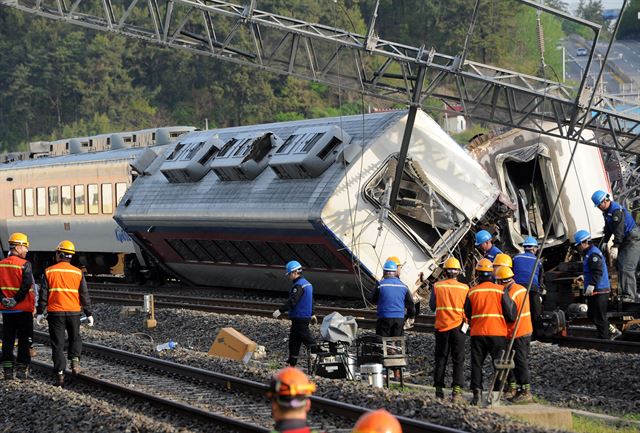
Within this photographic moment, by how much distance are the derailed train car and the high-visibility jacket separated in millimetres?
9781

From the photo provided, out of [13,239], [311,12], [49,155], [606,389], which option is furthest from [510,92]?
[311,12]

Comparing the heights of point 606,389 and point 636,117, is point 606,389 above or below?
below

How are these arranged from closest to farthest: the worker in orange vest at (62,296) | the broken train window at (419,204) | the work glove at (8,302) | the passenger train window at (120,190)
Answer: the worker in orange vest at (62,296), the work glove at (8,302), the broken train window at (419,204), the passenger train window at (120,190)

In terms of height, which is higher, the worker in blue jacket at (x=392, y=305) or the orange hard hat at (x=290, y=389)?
the worker in blue jacket at (x=392, y=305)

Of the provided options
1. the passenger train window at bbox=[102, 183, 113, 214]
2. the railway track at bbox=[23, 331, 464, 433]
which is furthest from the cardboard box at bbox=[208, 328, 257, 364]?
the passenger train window at bbox=[102, 183, 113, 214]

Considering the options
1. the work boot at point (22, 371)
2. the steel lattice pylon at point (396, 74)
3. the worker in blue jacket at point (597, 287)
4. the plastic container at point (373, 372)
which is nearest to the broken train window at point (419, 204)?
the steel lattice pylon at point (396, 74)

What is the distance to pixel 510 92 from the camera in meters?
22.9

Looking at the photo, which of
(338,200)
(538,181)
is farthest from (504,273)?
(538,181)

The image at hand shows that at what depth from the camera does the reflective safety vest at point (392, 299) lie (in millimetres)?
15812

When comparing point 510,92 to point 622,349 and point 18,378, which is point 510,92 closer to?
point 622,349

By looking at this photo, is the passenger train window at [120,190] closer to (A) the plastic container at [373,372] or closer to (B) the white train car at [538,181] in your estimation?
(B) the white train car at [538,181]

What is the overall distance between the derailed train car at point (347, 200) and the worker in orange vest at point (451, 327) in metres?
8.98

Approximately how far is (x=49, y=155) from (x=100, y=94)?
4798 cm

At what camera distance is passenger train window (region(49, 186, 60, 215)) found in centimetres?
3584
